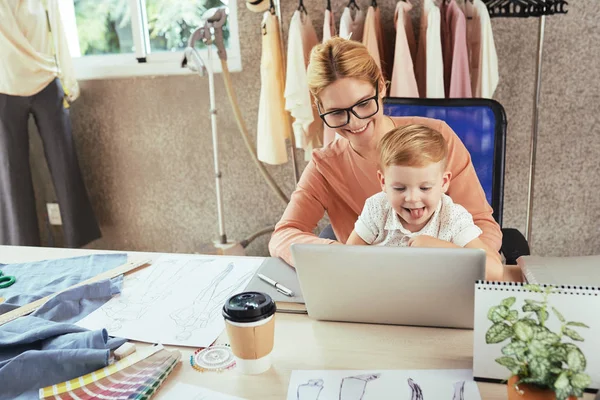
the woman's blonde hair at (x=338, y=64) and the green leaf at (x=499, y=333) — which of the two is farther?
the woman's blonde hair at (x=338, y=64)

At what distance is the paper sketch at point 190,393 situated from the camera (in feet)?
2.35

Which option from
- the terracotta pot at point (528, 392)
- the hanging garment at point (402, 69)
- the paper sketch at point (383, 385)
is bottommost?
the paper sketch at point (383, 385)

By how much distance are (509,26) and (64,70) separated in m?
1.99

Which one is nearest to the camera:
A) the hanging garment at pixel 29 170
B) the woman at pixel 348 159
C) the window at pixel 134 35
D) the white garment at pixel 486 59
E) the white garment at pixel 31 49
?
the woman at pixel 348 159

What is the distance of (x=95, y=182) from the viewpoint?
9.33 feet

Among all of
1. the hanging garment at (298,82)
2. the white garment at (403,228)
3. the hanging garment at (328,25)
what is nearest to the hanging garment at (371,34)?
the hanging garment at (328,25)

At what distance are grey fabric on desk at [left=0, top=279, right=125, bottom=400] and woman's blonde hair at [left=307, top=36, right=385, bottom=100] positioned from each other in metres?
0.67

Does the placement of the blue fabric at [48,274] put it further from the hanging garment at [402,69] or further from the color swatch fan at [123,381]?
the hanging garment at [402,69]

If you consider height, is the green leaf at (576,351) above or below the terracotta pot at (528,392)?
above

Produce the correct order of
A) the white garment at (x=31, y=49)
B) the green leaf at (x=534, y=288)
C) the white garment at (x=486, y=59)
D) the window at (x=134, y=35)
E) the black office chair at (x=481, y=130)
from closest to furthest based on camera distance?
1. the green leaf at (x=534, y=288)
2. the black office chair at (x=481, y=130)
3. the white garment at (x=486, y=59)
4. the white garment at (x=31, y=49)
5. the window at (x=134, y=35)

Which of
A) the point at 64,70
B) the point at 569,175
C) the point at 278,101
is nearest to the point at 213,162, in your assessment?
the point at 278,101

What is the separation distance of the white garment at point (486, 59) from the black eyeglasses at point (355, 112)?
39.0 inches

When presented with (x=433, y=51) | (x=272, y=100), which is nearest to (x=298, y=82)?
(x=272, y=100)

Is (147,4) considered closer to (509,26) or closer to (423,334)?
(509,26)
